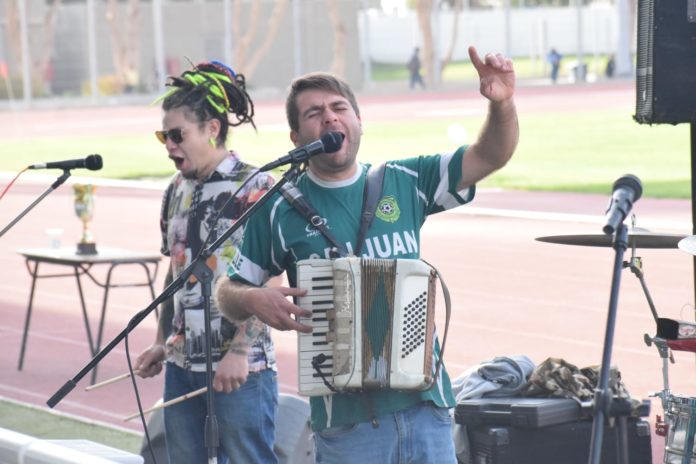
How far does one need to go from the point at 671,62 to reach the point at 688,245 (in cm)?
82

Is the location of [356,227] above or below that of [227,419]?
above

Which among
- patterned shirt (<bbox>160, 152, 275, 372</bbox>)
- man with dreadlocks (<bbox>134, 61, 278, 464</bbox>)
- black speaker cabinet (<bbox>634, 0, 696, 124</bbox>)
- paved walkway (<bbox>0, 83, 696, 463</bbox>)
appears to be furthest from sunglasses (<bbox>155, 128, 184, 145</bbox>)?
paved walkway (<bbox>0, 83, 696, 463</bbox>)

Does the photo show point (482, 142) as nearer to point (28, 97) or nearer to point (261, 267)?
point (261, 267)

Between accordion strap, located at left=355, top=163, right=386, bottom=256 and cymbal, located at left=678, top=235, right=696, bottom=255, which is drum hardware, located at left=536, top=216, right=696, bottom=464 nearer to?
cymbal, located at left=678, top=235, right=696, bottom=255

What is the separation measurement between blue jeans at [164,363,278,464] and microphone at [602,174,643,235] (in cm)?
193

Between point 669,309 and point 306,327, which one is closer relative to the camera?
point 306,327

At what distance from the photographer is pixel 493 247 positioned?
630 inches

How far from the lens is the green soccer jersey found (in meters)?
4.23

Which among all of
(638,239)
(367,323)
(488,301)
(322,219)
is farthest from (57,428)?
(488,301)

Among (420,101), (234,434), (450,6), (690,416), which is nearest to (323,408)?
(234,434)

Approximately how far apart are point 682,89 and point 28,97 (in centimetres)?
5351

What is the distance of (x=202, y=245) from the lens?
5.07 m

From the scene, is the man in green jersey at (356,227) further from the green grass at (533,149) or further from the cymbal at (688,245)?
the green grass at (533,149)

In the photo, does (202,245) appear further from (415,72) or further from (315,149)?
(415,72)
